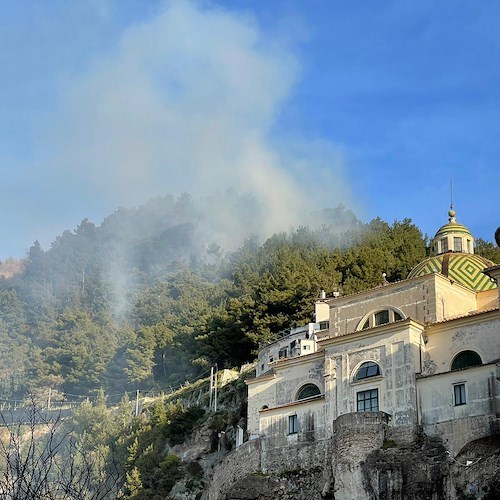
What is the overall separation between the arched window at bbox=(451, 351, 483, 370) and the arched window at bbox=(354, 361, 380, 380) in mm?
3451

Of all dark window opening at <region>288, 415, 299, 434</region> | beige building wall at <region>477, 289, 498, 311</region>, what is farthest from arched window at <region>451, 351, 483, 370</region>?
dark window opening at <region>288, 415, 299, 434</region>

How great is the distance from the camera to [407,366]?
129 ft

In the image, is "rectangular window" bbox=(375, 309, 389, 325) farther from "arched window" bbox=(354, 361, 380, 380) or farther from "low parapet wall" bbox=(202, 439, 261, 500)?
"low parapet wall" bbox=(202, 439, 261, 500)

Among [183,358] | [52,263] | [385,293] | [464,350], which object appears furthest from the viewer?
[52,263]

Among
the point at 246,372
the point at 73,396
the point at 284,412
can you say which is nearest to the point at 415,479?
the point at 284,412

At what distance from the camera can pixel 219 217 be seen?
462ft

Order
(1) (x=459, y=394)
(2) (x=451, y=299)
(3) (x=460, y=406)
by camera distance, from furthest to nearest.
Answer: (2) (x=451, y=299), (1) (x=459, y=394), (3) (x=460, y=406)

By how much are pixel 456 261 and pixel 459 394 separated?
451 inches

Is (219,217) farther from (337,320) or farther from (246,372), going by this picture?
(337,320)

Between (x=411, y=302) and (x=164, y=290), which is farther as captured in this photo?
(x=164, y=290)

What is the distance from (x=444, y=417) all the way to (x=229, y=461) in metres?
12.2

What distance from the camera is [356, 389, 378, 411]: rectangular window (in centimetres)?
3994

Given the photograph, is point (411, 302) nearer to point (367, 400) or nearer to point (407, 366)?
point (407, 366)

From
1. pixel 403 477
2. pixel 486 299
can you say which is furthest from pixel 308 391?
pixel 486 299
